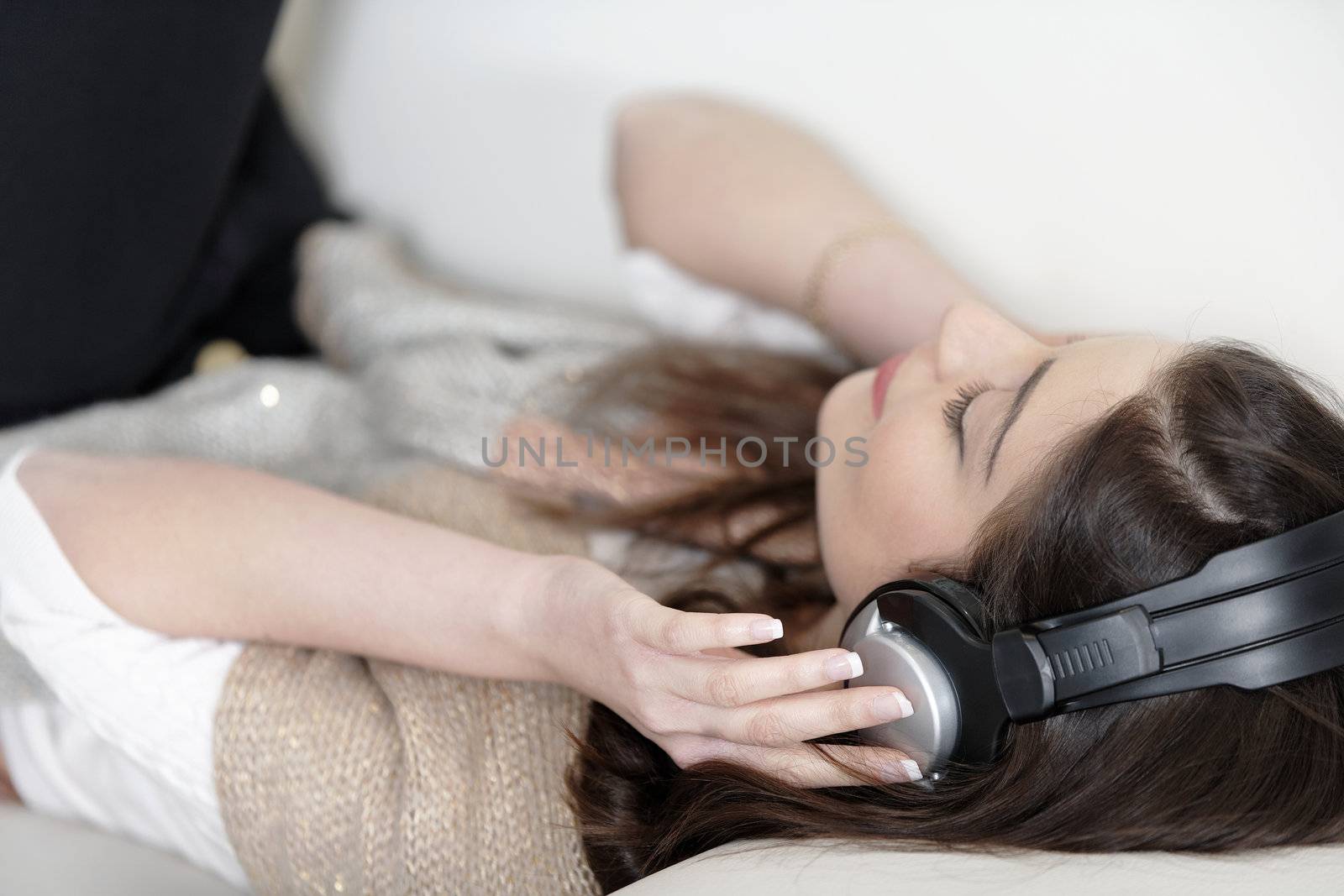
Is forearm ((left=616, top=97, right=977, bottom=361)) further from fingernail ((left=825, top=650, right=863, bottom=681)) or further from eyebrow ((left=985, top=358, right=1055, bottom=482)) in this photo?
fingernail ((left=825, top=650, right=863, bottom=681))

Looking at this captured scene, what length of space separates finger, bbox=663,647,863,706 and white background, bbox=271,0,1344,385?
1.75ft

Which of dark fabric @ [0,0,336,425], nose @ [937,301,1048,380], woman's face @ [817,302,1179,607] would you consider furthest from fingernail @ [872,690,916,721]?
dark fabric @ [0,0,336,425]

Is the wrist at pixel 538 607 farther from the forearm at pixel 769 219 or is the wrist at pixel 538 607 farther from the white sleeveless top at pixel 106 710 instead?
the forearm at pixel 769 219

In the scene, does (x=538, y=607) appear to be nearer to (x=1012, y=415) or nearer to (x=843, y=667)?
(x=843, y=667)

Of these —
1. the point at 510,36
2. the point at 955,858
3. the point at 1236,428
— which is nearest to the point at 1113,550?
the point at 1236,428

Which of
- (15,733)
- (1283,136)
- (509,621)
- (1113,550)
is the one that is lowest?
(15,733)

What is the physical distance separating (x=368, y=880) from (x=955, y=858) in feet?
1.37

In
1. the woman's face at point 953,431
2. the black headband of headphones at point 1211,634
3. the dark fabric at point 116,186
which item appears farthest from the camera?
the dark fabric at point 116,186

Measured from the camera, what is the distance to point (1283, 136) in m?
0.98

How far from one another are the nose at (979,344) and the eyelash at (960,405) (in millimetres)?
14

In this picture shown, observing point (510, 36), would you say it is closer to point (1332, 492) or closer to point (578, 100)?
point (578, 100)

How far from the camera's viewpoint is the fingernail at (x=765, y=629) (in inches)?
23.0

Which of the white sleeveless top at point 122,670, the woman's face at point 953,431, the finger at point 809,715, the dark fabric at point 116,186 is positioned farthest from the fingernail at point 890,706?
the dark fabric at point 116,186

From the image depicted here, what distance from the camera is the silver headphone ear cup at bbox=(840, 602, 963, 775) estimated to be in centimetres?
61
